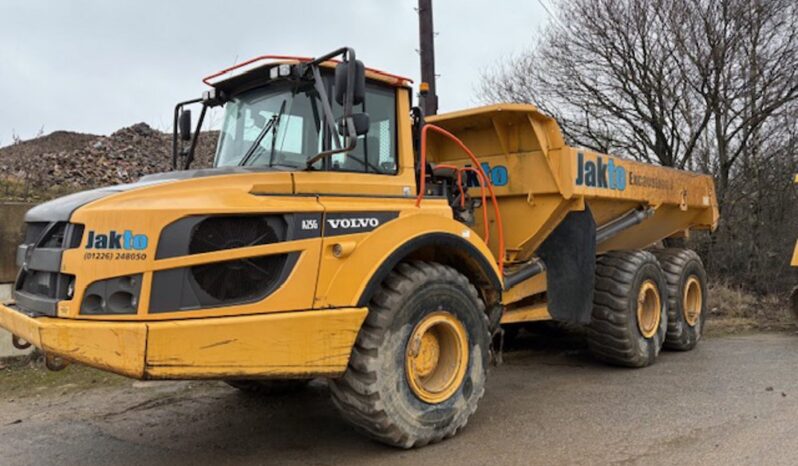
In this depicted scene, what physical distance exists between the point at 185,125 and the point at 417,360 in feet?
8.95

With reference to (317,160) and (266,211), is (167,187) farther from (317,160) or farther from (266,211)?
(317,160)

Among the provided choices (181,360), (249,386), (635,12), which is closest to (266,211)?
(181,360)

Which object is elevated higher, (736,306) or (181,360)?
(181,360)

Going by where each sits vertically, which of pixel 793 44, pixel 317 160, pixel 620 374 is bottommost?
pixel 620 374

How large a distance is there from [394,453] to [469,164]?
304 centimetres

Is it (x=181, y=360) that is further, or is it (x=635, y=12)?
(x=635, y=12)

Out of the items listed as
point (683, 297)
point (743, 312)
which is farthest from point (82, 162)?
point (743, 312)

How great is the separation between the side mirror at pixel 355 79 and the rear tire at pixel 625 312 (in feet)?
12.6

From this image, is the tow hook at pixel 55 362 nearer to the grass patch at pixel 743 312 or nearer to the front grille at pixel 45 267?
the front grille at pixel 45 267

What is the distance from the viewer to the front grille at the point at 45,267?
3.71 m

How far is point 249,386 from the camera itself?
230 inches

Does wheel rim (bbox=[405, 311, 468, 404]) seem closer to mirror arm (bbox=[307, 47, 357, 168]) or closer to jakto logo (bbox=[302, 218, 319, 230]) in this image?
jakto logo (bbox=[302, 218, 319, 230])

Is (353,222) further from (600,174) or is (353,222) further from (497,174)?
(600,174)

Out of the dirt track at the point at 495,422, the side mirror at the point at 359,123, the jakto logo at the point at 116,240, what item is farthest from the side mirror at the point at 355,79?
the dirt track at the point at 495,422
